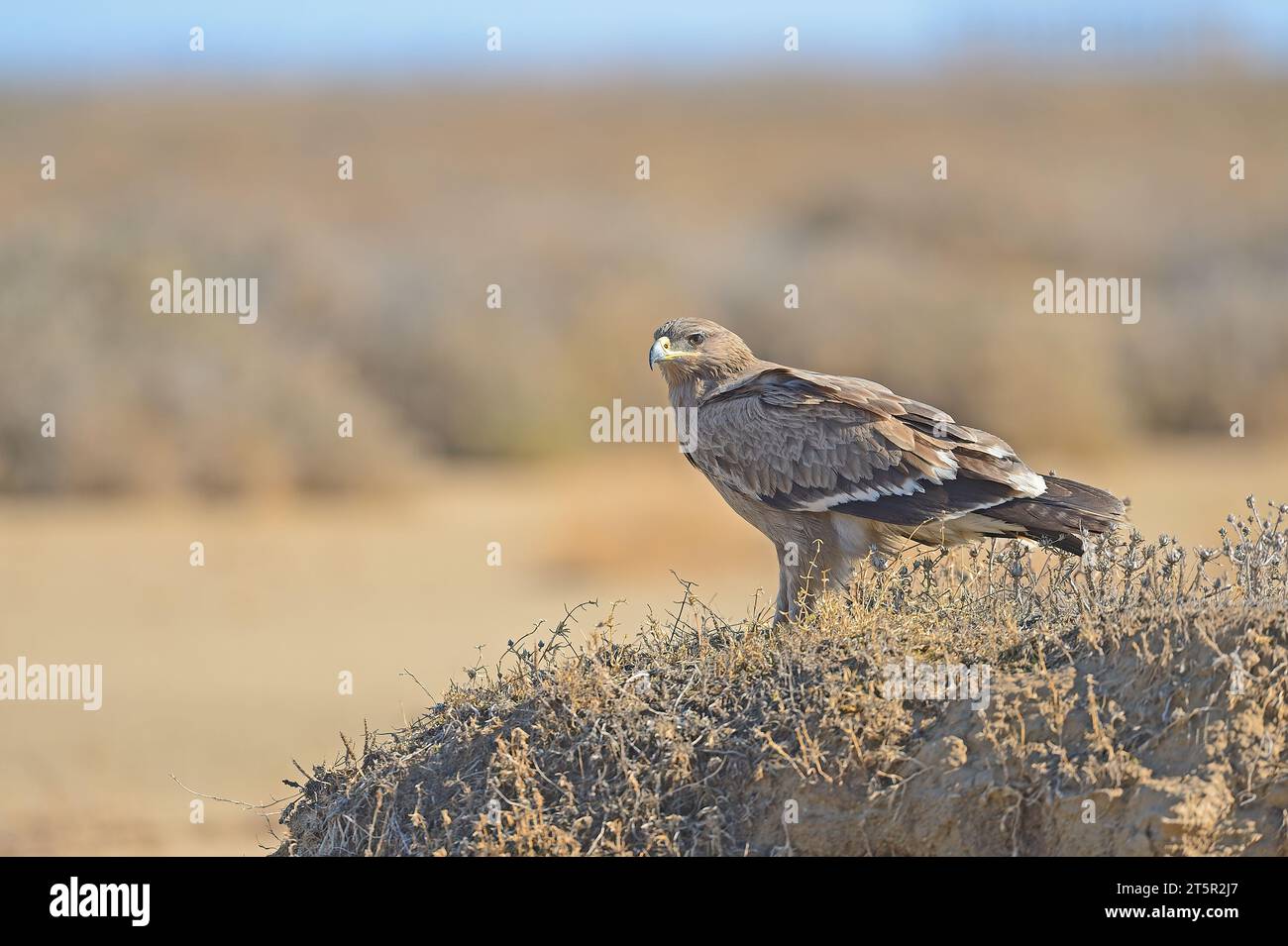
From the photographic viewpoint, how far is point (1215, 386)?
23.0 metres

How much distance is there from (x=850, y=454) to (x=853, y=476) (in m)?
0.09

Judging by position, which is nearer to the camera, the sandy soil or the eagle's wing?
the eagle's wing

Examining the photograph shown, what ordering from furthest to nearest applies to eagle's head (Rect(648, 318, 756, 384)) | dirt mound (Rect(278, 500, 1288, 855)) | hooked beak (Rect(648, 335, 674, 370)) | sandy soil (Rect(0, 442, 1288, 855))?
sandy soil (Rect(0, 442, 1288, 855)) → eagle's head (Rect(648, 318, 756, 384)) → hooked beak (Rect(648, 335, 674, 370)) → dirt mound (Rect(278, 500, 1288, 855))

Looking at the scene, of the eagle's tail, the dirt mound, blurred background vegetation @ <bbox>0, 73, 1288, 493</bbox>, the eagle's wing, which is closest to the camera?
the dirt mound

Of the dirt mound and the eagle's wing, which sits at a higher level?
the eagle's wing

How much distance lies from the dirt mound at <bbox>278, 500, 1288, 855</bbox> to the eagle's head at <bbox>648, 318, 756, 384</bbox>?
78.1 inches

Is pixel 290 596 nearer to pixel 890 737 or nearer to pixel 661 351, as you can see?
pixel 661 351

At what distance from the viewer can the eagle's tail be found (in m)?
5.72

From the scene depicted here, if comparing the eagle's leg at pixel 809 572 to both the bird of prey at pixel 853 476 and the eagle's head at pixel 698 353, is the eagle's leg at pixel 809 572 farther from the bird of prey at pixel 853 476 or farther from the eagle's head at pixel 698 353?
the eagle's head at pixel 698 353

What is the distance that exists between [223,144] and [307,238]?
173ft

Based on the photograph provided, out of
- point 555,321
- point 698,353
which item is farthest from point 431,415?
point 698,353

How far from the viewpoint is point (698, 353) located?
23.1 feet

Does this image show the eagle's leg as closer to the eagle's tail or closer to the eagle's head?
the eagle's tail

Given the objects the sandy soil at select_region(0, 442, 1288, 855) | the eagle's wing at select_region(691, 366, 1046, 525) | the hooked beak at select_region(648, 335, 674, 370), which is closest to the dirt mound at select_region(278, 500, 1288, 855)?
the eagle's wing at select_region(691, 366, 1046, 525)
